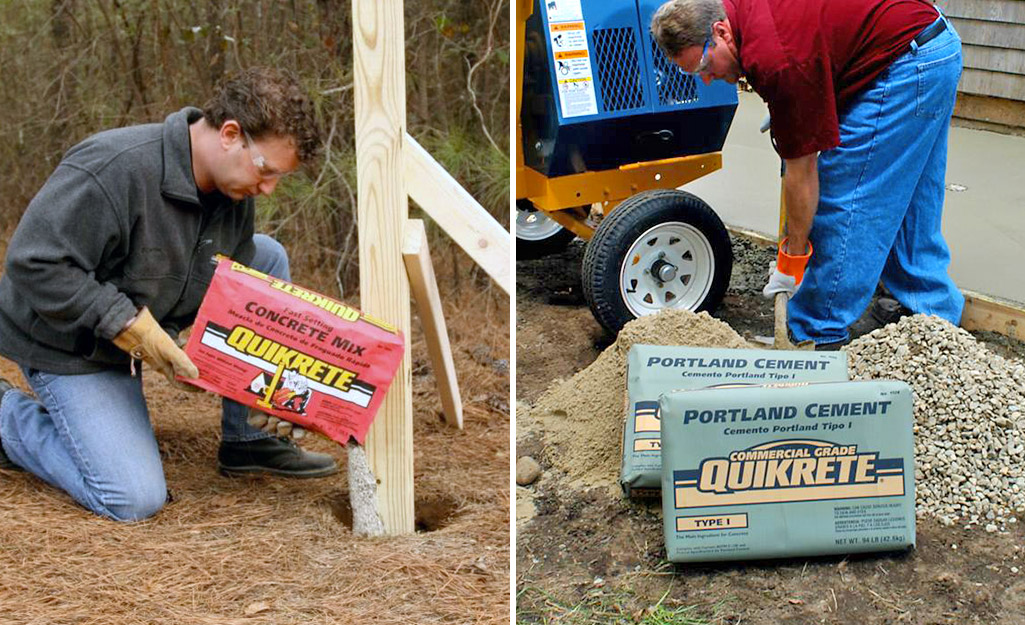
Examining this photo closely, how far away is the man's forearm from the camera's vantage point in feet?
A: 11.6

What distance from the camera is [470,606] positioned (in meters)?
2.68

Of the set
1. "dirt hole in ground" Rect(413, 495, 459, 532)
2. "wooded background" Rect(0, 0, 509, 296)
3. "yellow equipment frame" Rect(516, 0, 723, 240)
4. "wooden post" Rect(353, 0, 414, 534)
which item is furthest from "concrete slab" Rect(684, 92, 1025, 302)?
"wooden post" Rect(353, 0, 414, 534)

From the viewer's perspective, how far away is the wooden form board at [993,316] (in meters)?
4.07

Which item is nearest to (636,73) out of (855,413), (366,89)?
(366,89)

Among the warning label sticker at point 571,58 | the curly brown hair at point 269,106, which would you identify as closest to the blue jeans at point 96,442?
the curly brown hair at point 269,106

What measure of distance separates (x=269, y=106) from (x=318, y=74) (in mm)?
2163

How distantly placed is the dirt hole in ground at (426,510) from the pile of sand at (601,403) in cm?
36

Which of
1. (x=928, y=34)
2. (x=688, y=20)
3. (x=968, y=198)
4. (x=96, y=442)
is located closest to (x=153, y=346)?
(x=96, y=442)

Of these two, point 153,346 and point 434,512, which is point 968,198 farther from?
point 153,346

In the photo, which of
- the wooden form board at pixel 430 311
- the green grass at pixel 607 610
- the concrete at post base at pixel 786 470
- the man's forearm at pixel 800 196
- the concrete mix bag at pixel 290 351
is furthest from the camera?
the man's forearm at pixel 800 196

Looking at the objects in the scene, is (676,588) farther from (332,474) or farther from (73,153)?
(73,153)

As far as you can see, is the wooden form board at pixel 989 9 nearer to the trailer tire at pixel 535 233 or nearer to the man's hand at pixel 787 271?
the trailer tire at pixel 535 233

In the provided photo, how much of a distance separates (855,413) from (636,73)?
1.78 metres

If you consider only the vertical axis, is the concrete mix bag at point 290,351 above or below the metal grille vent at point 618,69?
below
